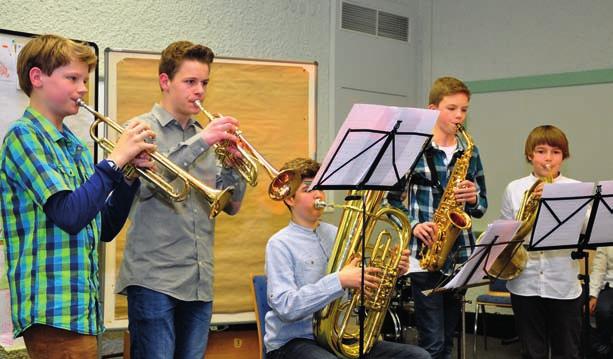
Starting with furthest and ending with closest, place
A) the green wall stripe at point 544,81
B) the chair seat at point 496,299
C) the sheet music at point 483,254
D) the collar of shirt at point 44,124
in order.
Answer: the green wall stripe at point 544,81
the chair seat at point 496,299
the sheet music at point 483,254
the collar of shirt at point 44,124

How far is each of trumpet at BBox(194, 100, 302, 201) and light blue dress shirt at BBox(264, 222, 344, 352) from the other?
221 mm

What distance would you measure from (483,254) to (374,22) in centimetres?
386

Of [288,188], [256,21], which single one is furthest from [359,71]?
[288,188]

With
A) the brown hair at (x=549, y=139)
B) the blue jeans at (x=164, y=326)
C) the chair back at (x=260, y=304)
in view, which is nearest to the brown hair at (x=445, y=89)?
the brown hair at (x=549, y=139)

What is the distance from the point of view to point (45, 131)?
225 cm

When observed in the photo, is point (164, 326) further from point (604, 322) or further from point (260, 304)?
point (604, 322)

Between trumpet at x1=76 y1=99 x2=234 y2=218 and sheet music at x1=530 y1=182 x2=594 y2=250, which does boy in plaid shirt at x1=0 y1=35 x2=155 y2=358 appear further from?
sheet music at x1=530 y1=182 x2=594 y2=250

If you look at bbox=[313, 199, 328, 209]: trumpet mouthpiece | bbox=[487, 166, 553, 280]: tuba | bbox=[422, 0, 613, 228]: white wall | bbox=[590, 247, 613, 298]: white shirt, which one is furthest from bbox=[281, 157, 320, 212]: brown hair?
bbox=[422, 0, 613, 228]: white wall

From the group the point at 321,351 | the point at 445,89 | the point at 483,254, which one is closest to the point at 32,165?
the point at 321,351

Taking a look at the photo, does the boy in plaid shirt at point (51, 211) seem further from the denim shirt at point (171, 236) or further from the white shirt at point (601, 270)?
the white shirt at point (601, 270)

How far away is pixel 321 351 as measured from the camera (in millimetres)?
2969

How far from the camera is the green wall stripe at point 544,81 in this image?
6211mm

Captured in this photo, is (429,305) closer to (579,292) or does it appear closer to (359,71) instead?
(579,292)

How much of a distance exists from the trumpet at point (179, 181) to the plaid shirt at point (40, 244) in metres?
0.42
